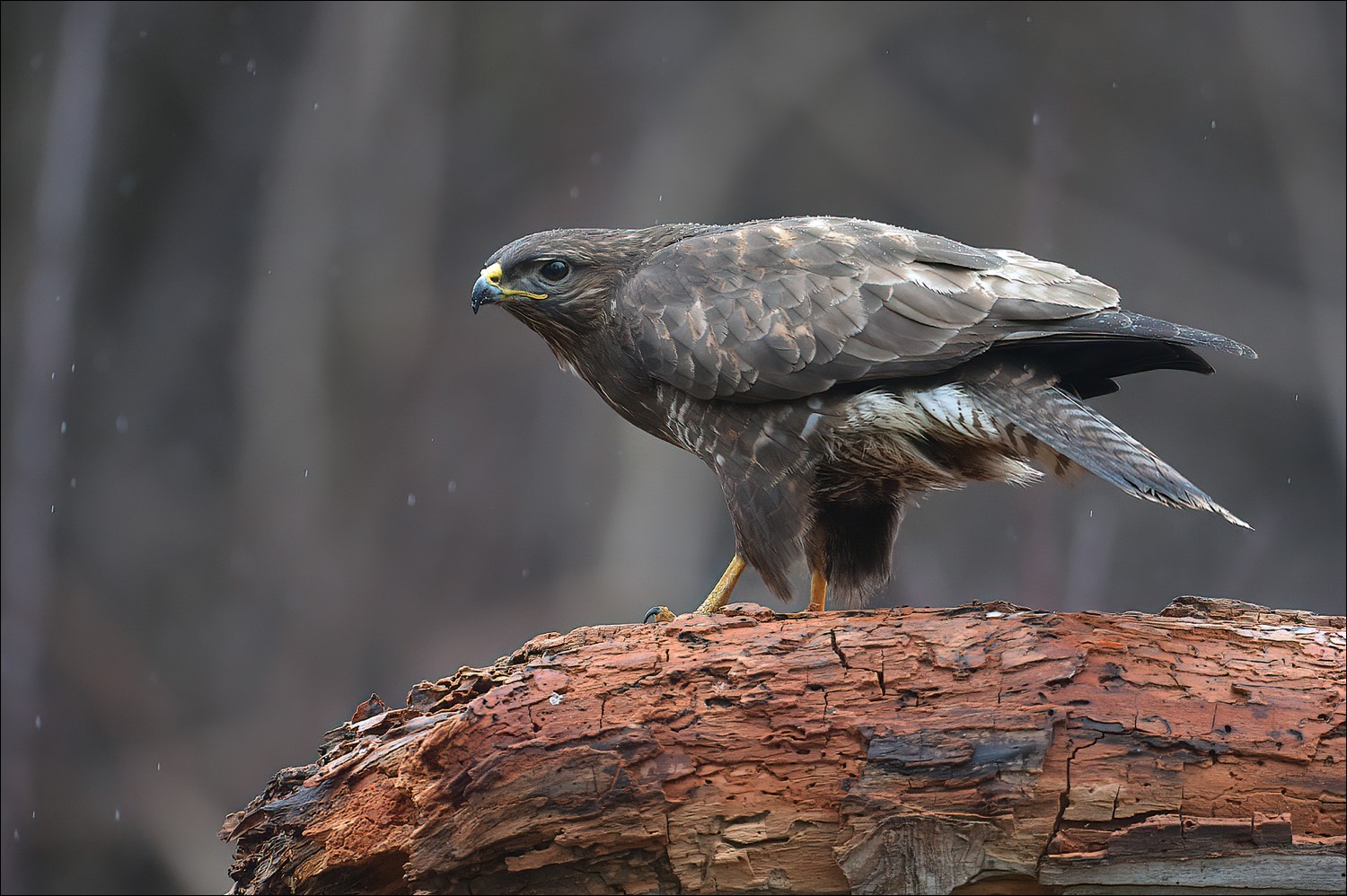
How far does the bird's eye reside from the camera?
4707mm

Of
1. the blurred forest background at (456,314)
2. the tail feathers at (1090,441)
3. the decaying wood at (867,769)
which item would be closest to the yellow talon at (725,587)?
the decaying wood at (867,769)

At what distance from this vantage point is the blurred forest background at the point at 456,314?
9.30 metres

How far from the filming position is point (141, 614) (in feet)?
31.1

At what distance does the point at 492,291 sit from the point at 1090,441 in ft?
7.34

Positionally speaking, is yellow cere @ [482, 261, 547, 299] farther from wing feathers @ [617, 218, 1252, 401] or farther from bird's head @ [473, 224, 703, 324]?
wing feathers @ [617, 218, 1252, 401]

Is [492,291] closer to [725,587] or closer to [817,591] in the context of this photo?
[725,587]

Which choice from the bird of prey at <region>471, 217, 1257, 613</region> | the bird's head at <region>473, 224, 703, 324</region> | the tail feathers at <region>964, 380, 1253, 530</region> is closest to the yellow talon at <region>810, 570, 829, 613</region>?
the bird of prey at <region>471, 217, 1257, 613</region>

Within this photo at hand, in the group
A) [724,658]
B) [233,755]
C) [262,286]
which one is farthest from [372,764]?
[262,286]

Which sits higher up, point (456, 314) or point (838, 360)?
point (456, 314)

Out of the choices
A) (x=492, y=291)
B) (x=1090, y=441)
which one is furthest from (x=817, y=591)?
(x=492, y=291)

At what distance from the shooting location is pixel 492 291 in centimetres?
464

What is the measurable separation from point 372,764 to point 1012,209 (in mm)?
8420

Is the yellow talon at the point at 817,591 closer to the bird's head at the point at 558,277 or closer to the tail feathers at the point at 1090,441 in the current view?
the tail feathers at the point at 1090,441

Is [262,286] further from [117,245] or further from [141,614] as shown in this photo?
[141,614]
